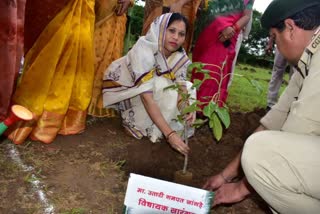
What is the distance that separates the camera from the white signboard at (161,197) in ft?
5.09

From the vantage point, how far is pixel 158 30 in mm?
2854

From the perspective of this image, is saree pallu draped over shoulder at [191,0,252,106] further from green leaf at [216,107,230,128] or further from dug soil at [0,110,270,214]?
green leaf at [216,107,230,128]

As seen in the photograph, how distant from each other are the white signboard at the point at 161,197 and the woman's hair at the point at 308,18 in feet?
2.75

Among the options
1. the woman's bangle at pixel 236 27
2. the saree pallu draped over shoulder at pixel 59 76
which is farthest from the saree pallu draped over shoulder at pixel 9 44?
the woman's bangle at pixel 236 27

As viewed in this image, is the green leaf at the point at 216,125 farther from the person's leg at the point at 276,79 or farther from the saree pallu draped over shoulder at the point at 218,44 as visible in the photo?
the person's leg at the point at 276,79

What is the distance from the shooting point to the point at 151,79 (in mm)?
2811

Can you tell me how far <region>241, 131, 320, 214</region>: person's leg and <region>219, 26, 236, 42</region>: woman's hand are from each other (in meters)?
1.88

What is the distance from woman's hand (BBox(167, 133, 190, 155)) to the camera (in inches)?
91.7

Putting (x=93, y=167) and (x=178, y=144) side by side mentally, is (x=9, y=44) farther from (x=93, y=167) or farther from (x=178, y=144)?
(x=178, y=144)

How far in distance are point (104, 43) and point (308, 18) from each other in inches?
74.2

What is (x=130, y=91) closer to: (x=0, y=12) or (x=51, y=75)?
(x=51, y=75)

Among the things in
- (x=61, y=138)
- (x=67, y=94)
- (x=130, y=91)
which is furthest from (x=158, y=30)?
(x=61, y=138)

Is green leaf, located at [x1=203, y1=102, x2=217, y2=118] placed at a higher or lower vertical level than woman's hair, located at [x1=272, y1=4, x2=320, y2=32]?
lower

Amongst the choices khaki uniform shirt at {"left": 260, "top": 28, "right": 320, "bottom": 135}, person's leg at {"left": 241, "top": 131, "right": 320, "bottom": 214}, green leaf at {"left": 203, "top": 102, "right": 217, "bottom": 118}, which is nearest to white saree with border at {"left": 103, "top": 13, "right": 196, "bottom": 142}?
green leaf at {"left": 203, "top": 102, "right": 217, "bottom": 118}
